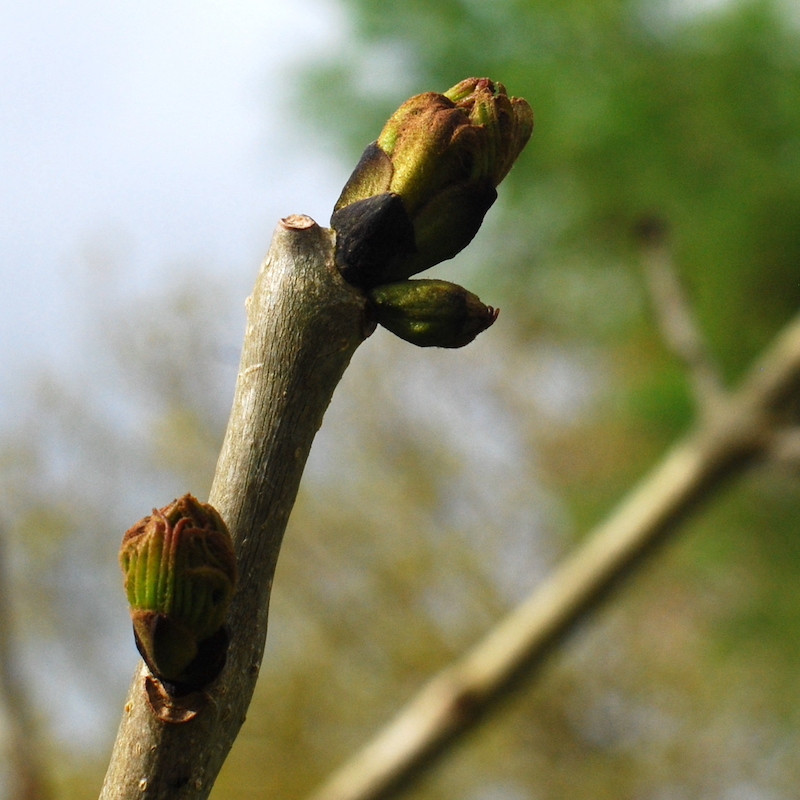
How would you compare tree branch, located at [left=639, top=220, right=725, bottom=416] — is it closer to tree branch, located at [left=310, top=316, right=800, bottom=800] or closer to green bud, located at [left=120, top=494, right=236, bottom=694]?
tree branch, located at [left=310, top=316, right=800, bottom=800]

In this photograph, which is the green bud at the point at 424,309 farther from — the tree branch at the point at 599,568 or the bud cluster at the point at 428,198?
the tree branch at the point at 599,568

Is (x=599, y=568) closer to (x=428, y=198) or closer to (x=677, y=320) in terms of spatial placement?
(x=677, y=320)

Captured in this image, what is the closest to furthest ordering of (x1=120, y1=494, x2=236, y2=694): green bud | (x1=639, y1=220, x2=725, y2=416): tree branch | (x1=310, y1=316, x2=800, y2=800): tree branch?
1. (x1=120, y1=494, x2=236, y2=694): green bud
2. (x1=310, y1=316, x2=800, y2=800): tree branch
3. (x1=639, y1=220, x2=725, y2=416): tree branch

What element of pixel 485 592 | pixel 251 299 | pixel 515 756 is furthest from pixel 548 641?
pixel 515 756

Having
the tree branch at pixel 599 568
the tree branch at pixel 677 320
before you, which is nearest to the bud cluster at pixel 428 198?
the tree branch at pixel 599 568

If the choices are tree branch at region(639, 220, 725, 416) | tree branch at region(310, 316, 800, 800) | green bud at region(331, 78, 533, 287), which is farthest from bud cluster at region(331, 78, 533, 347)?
tree branch at region(639, 220, 725, 416)

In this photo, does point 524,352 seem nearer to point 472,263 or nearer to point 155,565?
point 472,263
